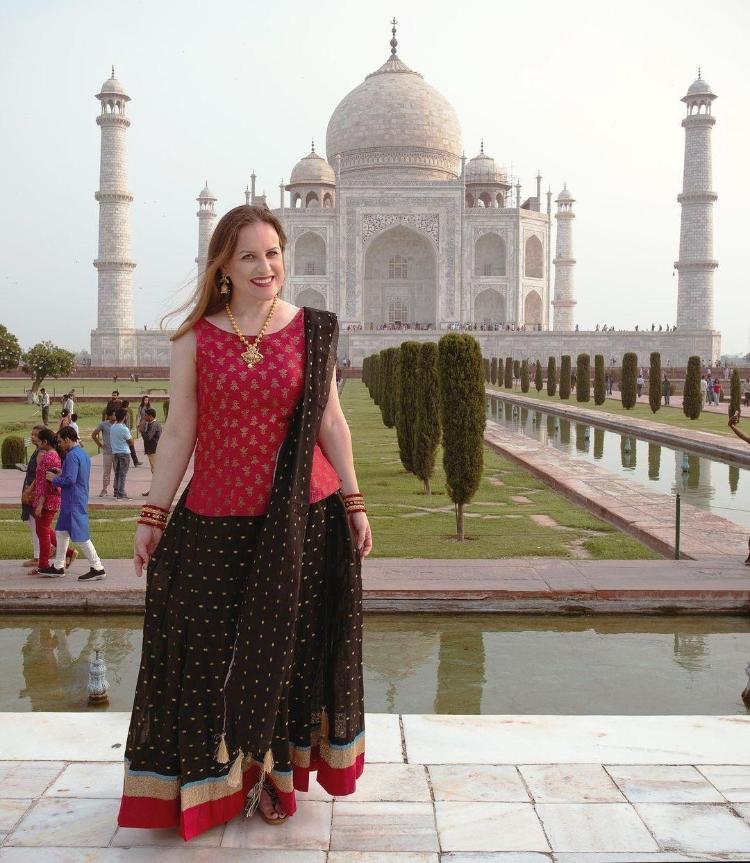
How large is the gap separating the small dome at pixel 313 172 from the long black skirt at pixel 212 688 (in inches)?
1455

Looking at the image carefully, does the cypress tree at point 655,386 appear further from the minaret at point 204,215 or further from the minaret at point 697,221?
the minaret at point 204,215

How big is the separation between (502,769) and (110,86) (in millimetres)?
33461

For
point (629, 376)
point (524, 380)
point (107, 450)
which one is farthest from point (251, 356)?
point (524, 380)

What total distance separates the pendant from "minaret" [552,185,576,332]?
122ft

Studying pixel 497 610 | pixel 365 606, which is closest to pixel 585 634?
pixel 497 610

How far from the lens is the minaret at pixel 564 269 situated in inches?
1496

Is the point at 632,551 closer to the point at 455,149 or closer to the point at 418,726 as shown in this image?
the point at 418,726

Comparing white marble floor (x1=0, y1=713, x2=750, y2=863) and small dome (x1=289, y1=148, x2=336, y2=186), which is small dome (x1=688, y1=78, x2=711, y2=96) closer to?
small dome (x1=289, y1=148, x2=336, y2=186)

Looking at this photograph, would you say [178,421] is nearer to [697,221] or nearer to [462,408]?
[462,408]

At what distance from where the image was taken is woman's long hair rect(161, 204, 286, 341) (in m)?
1.85

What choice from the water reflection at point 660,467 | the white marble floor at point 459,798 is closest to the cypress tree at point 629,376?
the water reflection at point 660,467

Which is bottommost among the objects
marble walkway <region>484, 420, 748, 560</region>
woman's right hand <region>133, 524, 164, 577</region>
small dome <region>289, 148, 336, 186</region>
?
marble walkway <region>484, 420, 748, 560</region>

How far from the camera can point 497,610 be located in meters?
3.80

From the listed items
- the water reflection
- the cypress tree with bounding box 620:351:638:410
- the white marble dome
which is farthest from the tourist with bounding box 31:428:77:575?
the white marble dome
